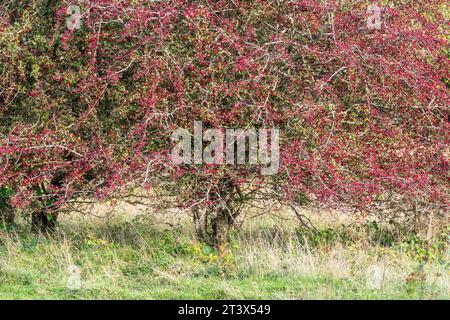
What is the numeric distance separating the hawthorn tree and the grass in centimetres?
41

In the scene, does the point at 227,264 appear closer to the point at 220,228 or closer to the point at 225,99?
the point at 220,228

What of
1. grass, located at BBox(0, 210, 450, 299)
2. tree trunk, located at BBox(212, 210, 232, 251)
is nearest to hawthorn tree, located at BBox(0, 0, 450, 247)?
tree trunk, located at BBox(212, 210, 232, 251)

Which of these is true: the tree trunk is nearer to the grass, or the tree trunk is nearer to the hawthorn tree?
the hawthorn tree

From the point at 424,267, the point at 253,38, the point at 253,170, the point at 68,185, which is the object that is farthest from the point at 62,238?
the point at 424,267

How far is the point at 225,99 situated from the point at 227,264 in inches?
61.1

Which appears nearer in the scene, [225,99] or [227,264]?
[227,264]

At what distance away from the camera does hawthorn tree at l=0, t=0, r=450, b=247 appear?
7211 millimetres

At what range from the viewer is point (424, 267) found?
6.85 metres

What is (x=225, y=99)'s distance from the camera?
7.52 meters

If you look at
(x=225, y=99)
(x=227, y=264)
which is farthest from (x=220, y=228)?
(x=225, y=99)

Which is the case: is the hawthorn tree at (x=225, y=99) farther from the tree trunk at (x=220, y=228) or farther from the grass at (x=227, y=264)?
the grass at (x=227, y=264)

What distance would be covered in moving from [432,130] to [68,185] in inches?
138
